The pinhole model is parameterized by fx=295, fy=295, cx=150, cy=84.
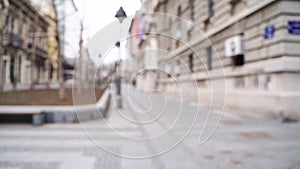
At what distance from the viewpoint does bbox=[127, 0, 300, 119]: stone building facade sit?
8.68 m

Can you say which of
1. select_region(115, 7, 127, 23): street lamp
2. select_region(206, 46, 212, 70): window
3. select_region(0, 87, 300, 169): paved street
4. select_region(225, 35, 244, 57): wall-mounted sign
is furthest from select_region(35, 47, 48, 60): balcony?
select_region(115, 7, 127, 23): street lamp

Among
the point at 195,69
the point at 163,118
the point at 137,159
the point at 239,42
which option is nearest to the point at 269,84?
the point at 239,42

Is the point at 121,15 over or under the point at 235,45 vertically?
under

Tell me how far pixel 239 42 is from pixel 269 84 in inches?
108

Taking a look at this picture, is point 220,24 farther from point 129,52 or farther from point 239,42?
point 129,52

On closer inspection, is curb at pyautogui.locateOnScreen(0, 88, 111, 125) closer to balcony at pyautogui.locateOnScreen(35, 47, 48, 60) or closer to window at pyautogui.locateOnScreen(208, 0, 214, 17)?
window at pyautogui.locateOnScreen(208, 0, 214, 17)

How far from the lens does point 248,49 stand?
11.3 metres

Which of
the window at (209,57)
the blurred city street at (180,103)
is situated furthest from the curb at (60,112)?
the window at (209,57)

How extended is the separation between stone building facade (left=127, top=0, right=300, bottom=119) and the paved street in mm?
1173

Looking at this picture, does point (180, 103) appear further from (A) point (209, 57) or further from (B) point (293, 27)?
(A) point (209, 57)

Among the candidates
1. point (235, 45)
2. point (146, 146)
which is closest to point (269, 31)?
point (235, 45)

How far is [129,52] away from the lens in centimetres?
410

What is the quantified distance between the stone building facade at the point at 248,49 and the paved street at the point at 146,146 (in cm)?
117

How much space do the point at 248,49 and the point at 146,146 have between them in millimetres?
7198
